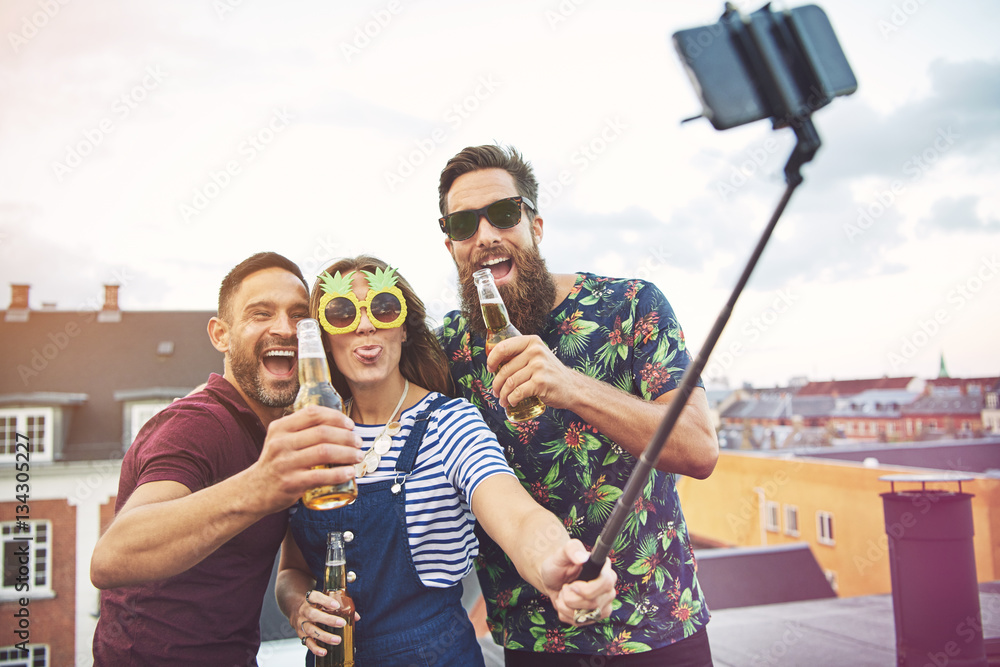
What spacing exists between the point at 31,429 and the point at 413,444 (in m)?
25.6

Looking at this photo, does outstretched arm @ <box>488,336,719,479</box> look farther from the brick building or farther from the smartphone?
the brick building

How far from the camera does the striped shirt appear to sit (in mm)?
2002

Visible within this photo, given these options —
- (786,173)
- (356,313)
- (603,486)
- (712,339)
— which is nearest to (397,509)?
(356,313)

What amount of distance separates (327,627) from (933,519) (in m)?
5.59

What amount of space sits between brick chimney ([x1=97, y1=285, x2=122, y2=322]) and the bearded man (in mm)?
27289

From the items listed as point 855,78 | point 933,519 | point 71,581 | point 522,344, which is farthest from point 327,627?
point 71,581

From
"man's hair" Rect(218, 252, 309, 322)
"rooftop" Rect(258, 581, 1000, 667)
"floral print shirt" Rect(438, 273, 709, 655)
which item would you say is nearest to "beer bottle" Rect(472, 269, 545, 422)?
"floral print shirt" Rect(438, 273, 709, 655)

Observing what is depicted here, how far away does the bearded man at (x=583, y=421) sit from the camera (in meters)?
2.21

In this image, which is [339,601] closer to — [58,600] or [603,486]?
[603,486]

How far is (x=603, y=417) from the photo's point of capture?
2.03m

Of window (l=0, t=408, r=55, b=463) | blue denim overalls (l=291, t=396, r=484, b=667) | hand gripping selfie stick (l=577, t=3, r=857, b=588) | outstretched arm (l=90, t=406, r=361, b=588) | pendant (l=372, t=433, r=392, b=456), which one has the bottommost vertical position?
blue denim overalls (l=291, t=396, r=484, b=667)

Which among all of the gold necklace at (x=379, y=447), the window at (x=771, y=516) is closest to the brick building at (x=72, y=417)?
the window at (x=771, y=516)

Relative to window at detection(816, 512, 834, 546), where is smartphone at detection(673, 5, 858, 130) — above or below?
above

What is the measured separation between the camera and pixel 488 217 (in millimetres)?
2637
